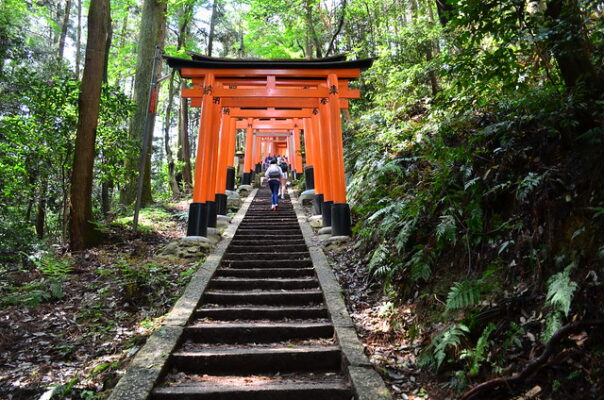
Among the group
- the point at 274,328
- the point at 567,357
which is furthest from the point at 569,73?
the point at 274,328

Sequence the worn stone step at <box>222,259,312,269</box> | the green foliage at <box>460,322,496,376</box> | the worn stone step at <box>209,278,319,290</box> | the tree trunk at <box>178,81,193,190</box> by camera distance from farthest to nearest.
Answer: the tree trunk at <box>178,81,193,190</box> → the worn stone step at <box>222,259,312,269</box> → the worn stone step at <box>209,278,319,290</box> → the green foliage at <box>460,322,496,376</box>

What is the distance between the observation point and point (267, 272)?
662 centimetres

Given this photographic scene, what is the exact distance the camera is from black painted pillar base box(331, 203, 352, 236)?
324 inches

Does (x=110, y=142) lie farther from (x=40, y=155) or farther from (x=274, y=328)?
(x=274, y=328)

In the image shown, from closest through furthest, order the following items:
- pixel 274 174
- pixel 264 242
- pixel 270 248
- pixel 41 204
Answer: pixel 270 248, pixel 264 242, pixel 41 204, pixel 274 174

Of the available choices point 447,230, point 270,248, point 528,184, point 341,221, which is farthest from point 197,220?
point 528,184

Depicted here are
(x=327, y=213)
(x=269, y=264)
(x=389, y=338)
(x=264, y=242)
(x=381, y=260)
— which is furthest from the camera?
(x=327, y=213)

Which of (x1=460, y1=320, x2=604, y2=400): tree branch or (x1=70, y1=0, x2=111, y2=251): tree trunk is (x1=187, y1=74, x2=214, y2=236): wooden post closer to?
(x1=70, y1=0, x2=111, y2=251): tree trunk

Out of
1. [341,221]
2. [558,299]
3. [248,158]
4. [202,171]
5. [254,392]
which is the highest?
[248,158]

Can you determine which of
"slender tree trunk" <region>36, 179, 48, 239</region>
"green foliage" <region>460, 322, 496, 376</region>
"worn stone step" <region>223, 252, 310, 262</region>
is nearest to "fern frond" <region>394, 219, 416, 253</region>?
"green foliage" <region>460, 322, 496, 376</region>

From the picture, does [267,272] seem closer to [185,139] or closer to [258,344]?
[258,344]

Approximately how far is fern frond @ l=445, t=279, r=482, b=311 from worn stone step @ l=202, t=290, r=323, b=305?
240 cm

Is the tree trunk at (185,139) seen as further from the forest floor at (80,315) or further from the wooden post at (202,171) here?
the forest floor at (80,315)

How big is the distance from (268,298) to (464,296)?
2889mm
